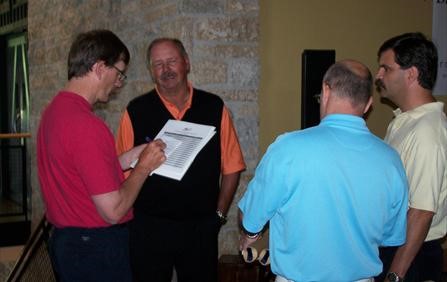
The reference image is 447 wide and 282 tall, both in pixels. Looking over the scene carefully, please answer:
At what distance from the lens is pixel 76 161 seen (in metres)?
1.93

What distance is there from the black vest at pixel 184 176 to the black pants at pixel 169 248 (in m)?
0.05

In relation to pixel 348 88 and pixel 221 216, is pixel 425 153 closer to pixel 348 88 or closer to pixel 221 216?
pixel 348 88

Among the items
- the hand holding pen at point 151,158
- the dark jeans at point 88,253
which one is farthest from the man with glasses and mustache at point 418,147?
the dark jeans at point 88,253

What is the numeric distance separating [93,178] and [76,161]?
3.4 inches

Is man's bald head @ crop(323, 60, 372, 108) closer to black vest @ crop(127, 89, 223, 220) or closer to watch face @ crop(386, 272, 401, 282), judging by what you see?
watch face @ crop(386, 272, 401, 282)

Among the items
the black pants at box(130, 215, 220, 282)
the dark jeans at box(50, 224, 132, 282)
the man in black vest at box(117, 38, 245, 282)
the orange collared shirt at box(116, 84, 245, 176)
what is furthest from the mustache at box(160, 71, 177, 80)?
the dark jeans at box(50, 224, 132, 282)

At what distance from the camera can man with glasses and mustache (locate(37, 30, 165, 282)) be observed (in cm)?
193

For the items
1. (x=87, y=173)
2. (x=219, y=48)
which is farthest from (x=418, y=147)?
(x=219, y=48)

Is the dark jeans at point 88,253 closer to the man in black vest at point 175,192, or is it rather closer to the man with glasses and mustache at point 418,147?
the man in black vest at point 175,192

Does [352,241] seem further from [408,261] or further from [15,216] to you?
[15,216]

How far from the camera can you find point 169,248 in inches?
108

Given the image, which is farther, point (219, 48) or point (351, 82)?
point (219, 48)

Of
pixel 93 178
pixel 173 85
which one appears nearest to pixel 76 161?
pixel 93 178

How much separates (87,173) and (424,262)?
1.45m
